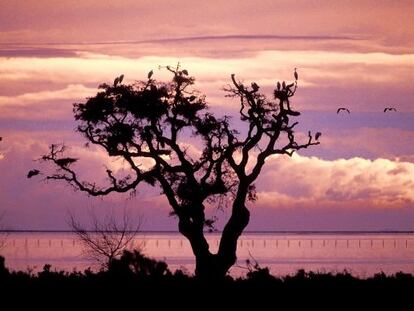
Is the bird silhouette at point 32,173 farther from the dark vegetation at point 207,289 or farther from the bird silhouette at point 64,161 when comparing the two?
the dark vegetation at point 207,289

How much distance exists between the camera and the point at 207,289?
112 feet

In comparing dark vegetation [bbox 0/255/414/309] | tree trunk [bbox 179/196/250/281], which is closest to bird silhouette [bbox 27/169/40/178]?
tree trunk [bbox 179/196/250/281]

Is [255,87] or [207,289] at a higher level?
[255,87]

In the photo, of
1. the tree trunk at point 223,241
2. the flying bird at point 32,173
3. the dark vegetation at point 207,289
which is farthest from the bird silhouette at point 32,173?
the dark vegetation at point 207,289

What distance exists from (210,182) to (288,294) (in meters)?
16.3

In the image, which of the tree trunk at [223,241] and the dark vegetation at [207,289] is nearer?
the dark vegetation at [207,289]

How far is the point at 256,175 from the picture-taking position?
49531 mm

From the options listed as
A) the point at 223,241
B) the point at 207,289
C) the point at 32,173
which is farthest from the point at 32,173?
the point at 207,289

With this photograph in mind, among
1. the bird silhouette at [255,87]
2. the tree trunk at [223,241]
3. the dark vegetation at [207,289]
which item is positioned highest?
the bird silhouette at [255,87]

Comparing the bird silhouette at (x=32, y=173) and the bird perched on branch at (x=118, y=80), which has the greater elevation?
the bird perched on branch at (x=118, y=80)

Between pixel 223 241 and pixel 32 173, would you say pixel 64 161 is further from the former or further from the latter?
pixel 223 241

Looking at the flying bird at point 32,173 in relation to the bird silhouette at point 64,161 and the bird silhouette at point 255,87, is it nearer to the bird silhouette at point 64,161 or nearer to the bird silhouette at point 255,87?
the bird silhouette at point 64,161

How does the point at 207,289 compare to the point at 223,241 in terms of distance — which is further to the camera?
the point at 223,241

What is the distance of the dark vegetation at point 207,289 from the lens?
1336 inches
